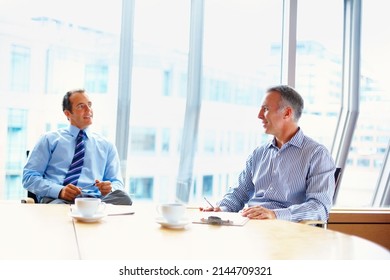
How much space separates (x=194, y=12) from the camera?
437 centimetres

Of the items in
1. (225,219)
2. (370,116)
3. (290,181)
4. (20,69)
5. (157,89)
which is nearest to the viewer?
(225,219)

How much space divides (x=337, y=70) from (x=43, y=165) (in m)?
3.06

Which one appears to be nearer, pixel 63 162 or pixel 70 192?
pixel 70 192

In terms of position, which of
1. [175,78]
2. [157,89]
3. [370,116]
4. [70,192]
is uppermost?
[175,78]

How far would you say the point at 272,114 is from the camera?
112 inches

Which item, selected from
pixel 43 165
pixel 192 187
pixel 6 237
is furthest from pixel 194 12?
pixel 6 237

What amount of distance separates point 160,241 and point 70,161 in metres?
1.96

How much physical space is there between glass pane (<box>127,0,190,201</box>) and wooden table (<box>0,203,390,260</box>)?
246 cm

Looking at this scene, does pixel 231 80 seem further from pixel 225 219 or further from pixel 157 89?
pixel 225 219

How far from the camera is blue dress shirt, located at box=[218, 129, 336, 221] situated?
96.0 inches

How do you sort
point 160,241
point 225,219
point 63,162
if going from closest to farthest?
point 160,241 → point 225,219 → point 63,162

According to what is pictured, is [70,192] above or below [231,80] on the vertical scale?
below

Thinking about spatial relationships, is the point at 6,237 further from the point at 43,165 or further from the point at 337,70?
the point at 337,70

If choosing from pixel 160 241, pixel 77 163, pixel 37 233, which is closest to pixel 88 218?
pixel 37 233
